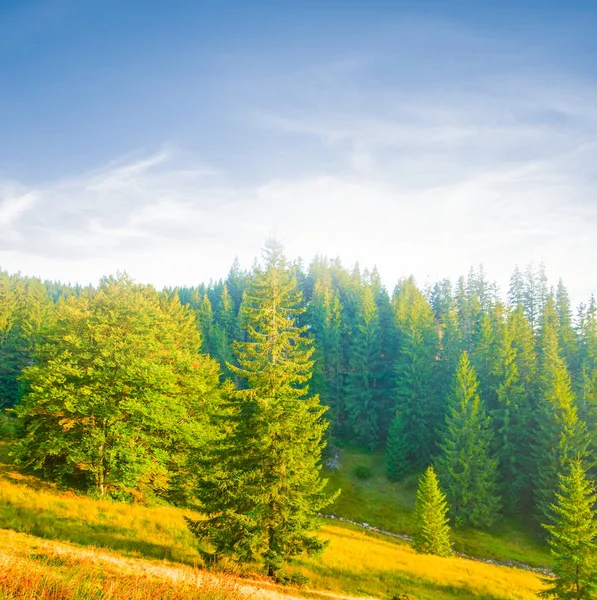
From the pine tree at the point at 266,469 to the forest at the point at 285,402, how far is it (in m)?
0.06

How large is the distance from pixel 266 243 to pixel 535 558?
3706 cm

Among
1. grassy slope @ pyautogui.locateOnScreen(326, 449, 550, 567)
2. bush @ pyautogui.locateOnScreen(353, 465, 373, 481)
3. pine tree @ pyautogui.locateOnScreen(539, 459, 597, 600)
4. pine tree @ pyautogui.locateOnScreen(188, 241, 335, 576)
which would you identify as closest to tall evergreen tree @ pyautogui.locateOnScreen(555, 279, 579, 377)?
grassy slope @ pyautogui.locateOnScreen(326, 449, 550, 567)

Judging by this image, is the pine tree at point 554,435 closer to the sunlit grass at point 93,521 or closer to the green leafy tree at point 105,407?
the green leafy tree at point 105,407

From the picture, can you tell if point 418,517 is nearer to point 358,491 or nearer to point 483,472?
point 483,472

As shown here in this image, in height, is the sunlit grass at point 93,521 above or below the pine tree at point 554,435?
below

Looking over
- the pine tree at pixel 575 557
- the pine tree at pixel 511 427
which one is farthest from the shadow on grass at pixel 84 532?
the pine tree at pixel 511 427

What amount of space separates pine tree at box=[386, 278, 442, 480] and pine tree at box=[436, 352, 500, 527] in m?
5.55

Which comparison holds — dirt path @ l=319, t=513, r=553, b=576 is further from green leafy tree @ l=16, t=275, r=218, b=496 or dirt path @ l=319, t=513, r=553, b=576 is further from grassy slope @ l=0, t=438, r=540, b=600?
green leafy tree @ l=16, t=275, r=218, b=496

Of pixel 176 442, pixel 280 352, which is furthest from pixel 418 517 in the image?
pixel 280 352

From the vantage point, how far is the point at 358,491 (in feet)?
153

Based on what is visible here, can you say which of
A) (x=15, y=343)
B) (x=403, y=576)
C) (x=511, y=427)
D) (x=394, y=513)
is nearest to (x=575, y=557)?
(x=403, y=576)

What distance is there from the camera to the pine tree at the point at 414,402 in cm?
4869

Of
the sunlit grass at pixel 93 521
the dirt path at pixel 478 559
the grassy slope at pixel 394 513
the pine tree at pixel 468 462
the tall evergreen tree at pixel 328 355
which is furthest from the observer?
the tall evergreen tree at pixel 328 355

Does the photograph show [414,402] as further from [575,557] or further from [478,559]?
[575,557]
